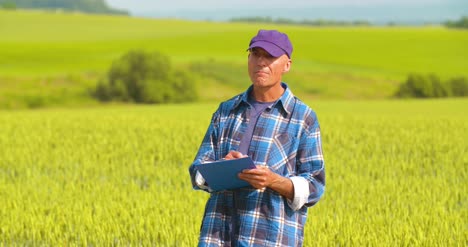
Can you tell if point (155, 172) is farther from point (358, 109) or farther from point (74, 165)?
point (358, 109)

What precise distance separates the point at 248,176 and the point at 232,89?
149 ft

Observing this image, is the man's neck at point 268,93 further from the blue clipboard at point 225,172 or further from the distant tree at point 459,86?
the distant tree at point 459,86

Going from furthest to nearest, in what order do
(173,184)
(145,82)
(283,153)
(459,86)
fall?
1. (459,86)
2. (145,82)
3. (173,184)
4. (283,153)

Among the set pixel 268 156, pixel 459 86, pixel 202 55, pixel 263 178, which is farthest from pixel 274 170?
pixel 202 55

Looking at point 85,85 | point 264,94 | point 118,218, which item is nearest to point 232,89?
point 85,85

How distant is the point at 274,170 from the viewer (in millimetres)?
3320

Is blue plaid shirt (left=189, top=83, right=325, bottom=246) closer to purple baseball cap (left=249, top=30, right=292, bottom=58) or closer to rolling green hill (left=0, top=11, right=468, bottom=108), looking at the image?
purple baseball cap (left=249, top=30, right=292, bottom=58)

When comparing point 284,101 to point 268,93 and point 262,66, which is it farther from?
point 262,66

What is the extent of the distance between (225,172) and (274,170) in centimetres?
24

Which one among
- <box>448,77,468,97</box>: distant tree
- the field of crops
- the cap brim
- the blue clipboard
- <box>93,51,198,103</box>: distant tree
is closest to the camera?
the blue clipboard

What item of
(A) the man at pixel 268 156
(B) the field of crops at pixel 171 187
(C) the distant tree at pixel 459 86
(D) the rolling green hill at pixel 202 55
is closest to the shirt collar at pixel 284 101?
(A) the man at pixel 268 156

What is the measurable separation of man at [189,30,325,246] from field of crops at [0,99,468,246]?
2167 mm

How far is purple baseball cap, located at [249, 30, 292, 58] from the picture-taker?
325cm

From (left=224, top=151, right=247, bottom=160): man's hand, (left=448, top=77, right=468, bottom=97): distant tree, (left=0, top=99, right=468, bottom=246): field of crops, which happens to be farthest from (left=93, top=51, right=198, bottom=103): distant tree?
(left=224, top=151, right=247, bottom=160): man's hand
